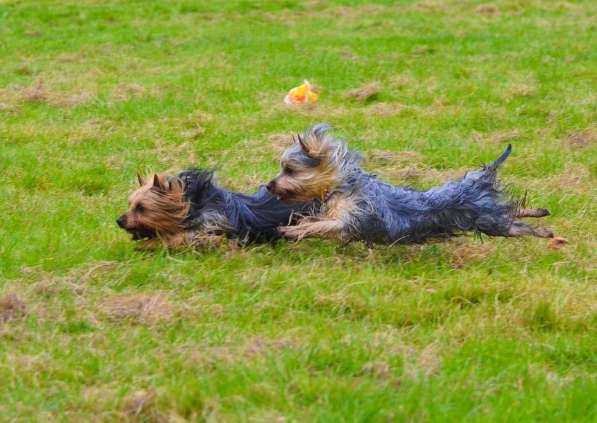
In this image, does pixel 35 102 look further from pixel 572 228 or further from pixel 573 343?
pixel 573 343

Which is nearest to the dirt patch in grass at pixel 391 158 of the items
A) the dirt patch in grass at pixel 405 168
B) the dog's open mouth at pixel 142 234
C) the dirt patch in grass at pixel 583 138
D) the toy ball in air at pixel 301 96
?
the dirt patch in grass at pixel 405 168

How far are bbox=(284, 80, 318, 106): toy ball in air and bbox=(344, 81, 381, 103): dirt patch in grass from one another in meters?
0.49

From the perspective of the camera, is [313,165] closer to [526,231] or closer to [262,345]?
[526,231]

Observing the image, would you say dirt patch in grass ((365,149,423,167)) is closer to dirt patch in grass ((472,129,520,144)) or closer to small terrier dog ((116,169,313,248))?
dirt patch in grass ((472,129,520,144))

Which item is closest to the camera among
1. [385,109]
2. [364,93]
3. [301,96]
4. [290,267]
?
[290,267]

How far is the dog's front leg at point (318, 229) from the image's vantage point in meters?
7.34

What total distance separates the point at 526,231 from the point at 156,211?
2.73 metres

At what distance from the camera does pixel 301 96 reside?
13.5 meters

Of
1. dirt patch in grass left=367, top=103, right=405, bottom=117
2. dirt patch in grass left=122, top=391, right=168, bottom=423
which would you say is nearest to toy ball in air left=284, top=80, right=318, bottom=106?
dirt patch in grass left=367, top=103, right=405, bottom=117

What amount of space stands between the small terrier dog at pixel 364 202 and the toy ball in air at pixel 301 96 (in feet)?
19.2

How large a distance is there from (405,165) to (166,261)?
3.80m

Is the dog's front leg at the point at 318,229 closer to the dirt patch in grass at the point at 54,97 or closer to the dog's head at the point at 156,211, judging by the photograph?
the dog's head at the point at 156,211

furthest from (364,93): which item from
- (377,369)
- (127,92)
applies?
(377,369)

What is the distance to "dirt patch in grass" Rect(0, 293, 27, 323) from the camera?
6.10 m
